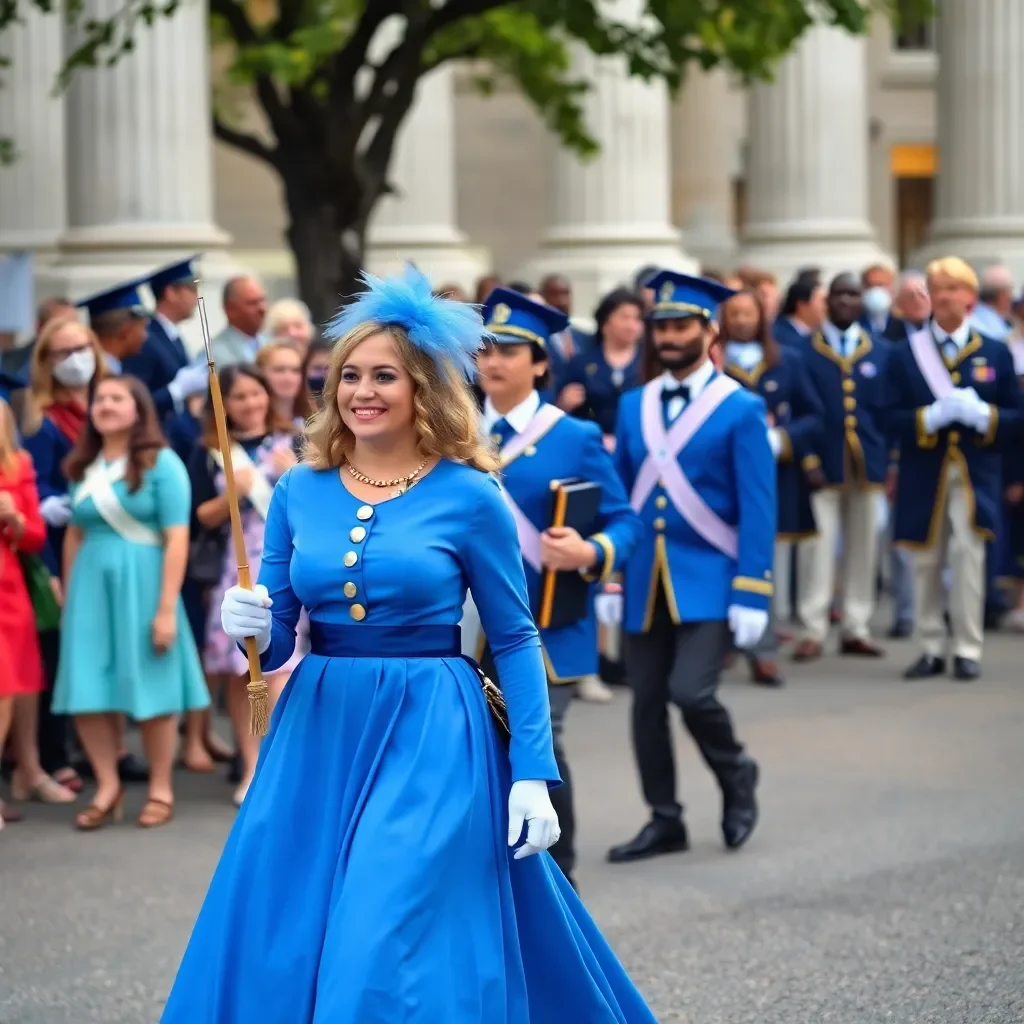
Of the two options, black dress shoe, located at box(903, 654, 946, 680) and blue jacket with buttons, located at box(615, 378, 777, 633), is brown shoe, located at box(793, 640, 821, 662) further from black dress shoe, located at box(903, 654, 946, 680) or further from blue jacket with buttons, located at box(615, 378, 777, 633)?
blue jacket with buttons, located at box(615, 378, 777, 633)

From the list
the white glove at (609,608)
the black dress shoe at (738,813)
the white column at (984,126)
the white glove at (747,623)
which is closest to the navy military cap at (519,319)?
the white glove at (747,623)

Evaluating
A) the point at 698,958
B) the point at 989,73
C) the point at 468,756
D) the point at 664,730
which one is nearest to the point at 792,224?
the point at 989,73

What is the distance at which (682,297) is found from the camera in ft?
25.6

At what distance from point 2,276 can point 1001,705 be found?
16.7 ft

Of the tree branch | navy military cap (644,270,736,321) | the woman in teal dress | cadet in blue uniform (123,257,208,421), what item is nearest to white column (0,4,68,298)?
the tree branch

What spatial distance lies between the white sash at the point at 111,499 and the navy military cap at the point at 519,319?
7.03 ft

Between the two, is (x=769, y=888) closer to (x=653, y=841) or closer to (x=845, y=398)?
(x=653, y=841)

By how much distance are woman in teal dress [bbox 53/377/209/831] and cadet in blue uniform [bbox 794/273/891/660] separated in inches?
184

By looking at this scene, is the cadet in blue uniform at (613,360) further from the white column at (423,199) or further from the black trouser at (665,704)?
the white column at (423,199)

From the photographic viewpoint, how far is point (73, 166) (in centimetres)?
1403

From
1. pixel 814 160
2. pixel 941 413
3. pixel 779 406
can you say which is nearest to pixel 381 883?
pixel 941 413

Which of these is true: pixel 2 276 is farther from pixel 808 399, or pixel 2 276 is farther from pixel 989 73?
pixel 989 73

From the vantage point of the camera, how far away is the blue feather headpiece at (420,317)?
4.86m

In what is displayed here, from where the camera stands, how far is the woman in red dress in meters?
8.66
